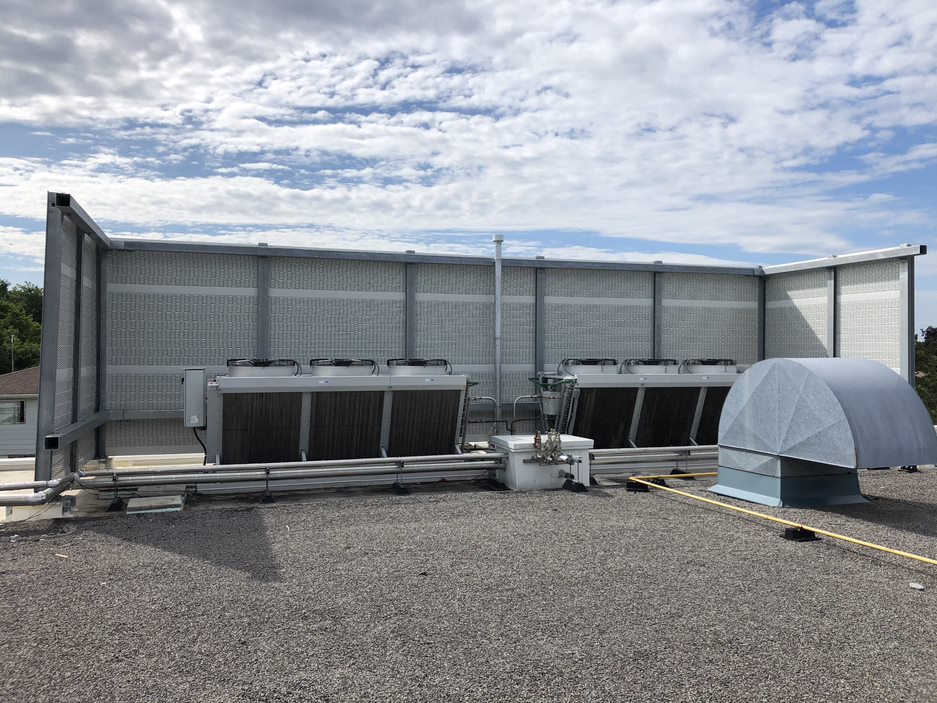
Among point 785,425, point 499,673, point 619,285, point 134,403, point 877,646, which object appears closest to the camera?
point 499,673

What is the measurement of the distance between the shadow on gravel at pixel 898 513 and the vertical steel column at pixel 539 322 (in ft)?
17.9

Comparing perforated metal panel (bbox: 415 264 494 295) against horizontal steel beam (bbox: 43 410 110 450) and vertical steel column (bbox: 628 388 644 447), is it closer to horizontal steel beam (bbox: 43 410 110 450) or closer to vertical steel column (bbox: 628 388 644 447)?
vertical steel column (bbox: 628 388 644 447)

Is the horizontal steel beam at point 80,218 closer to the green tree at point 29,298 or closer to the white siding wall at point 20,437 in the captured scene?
the white siding wall at point 20,437

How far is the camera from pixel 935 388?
38.5 metres

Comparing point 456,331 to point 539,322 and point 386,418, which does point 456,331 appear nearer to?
point 539,322

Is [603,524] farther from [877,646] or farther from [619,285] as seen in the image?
[619,285]

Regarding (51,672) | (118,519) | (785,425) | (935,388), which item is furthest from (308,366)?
(935,388)

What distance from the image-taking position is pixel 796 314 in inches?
553

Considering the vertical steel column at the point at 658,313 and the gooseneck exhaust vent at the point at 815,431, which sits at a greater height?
the vertical steel column at the point at 658,313

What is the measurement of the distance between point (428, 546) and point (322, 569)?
3.64 feet

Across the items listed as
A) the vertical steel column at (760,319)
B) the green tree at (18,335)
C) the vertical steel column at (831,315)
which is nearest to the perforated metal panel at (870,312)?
the vertical steel column at (831,315)

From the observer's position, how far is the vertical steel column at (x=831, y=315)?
43.4 ft

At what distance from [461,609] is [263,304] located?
769 cm

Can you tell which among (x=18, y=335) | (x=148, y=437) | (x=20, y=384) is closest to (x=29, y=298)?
(x=18, y=335)
